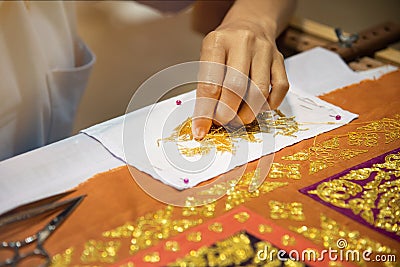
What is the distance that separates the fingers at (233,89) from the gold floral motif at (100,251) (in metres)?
0.23

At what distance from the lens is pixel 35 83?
0.98m

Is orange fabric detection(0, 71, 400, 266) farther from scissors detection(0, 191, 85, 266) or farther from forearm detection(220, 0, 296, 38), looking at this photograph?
forearm detection(220, 0, 296, 38)

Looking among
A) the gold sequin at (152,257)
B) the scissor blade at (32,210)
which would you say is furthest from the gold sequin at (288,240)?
the scissor blade at (32,210)

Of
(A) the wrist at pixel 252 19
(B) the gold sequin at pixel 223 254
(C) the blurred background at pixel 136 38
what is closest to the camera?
(B) the gold sequin at pixel 223 254

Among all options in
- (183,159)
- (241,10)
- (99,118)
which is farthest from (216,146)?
(99,118)

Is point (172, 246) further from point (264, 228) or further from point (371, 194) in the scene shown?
point (371, 194)

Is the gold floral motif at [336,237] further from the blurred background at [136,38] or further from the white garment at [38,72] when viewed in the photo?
the blurred background at [136,38]

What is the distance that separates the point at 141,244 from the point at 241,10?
0.46 meters

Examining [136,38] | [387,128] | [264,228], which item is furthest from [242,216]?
[136,38]

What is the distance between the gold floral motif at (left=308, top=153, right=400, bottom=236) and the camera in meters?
0.63

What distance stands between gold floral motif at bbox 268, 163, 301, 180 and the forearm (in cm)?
25

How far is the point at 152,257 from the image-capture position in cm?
57

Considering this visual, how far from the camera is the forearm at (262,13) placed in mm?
902

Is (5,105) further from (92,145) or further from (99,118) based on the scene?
(99,118)
